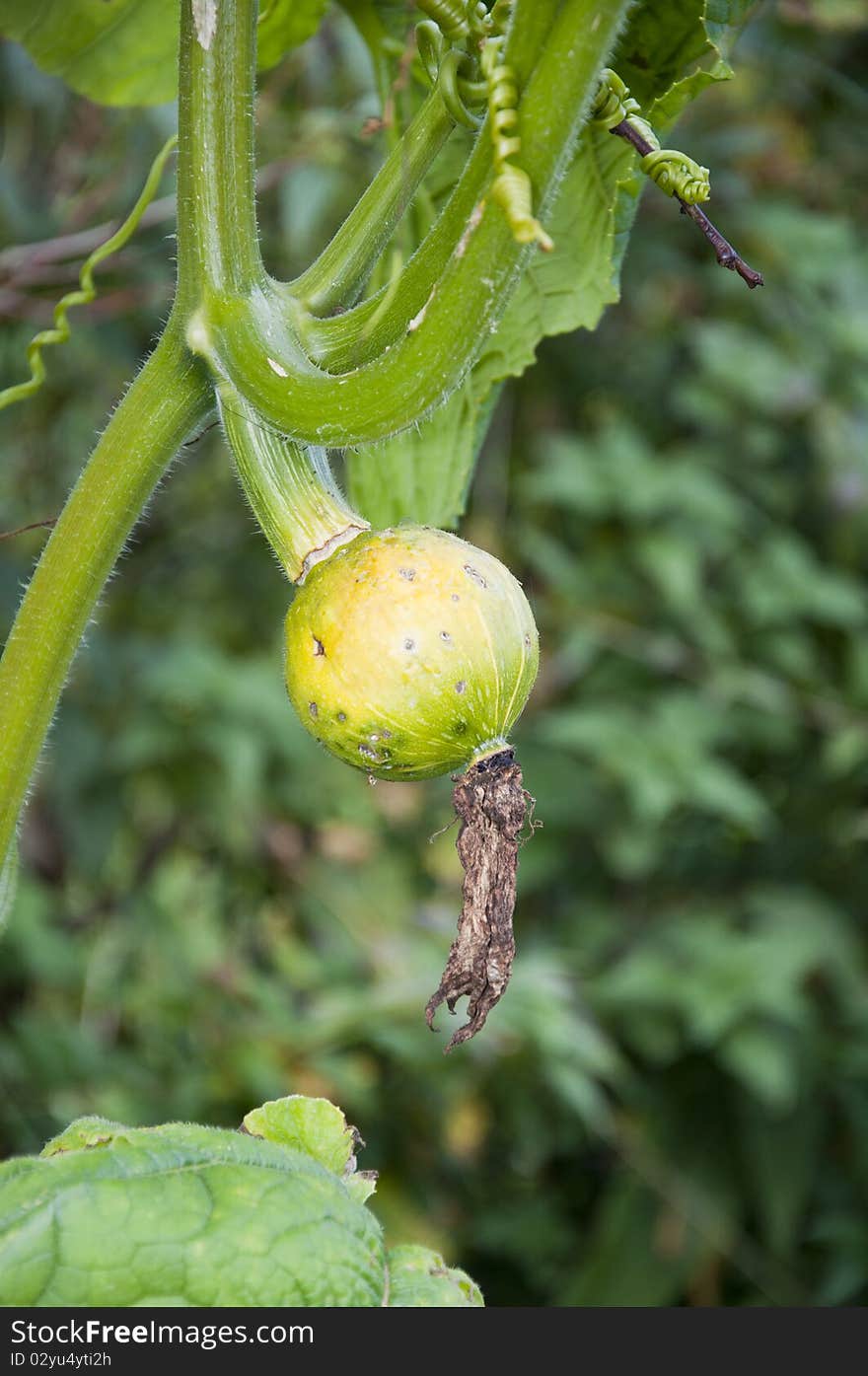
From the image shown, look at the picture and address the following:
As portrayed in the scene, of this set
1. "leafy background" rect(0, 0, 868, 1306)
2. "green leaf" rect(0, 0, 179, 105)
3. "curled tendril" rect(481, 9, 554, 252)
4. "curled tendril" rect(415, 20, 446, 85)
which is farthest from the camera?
"leafy background" rect(0, 0, 868, 1306)

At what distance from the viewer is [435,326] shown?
0.67m

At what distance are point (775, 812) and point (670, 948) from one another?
1.34 ft

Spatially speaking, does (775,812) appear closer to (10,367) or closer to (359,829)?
(359,829)

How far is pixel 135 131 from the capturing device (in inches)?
89.6

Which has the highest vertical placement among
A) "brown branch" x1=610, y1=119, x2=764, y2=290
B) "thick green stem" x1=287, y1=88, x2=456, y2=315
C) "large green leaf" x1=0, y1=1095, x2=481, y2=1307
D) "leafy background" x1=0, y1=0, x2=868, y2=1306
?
"brown branch" x1=610, y1=119, x2=764, y2=290

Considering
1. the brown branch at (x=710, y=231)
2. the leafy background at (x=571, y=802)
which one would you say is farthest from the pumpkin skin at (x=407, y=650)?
the leafy background at (x=571, y=802)

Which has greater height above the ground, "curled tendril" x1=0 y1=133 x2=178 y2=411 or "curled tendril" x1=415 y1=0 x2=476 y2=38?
"curled tendril" x1=415 y1=0 x2=476 y2=38

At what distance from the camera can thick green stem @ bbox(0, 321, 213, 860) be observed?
0.76 m

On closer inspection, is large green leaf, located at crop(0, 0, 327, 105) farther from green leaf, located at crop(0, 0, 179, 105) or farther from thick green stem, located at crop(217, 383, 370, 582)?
thick green stem, located at crop(217, 383, 370, 582)

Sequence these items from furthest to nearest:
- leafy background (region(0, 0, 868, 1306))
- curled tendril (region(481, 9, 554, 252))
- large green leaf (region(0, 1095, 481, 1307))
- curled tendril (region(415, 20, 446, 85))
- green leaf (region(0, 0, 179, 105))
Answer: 1. leafy background (region(0, 0, 868, 1306))
2. green leaf (region(0, 0, 179, 105))
3. curled tendril (region(415, 20, 446, 85))
4. large green leaf (region(0, 1095, 481, 1307))
5. curled tendril (region(481, 9, 554, 252))

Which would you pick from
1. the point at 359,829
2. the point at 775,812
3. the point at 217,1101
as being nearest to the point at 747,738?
the point at 775,812

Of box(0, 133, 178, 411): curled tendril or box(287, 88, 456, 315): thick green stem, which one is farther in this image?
box(0, 133, 178, 411): curled tendril

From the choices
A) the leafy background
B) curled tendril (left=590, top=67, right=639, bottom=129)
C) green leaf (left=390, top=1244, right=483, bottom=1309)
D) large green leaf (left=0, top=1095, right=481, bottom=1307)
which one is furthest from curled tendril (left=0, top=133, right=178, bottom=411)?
the leafy background

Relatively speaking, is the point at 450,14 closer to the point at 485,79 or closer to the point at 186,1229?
the point at 485,79
